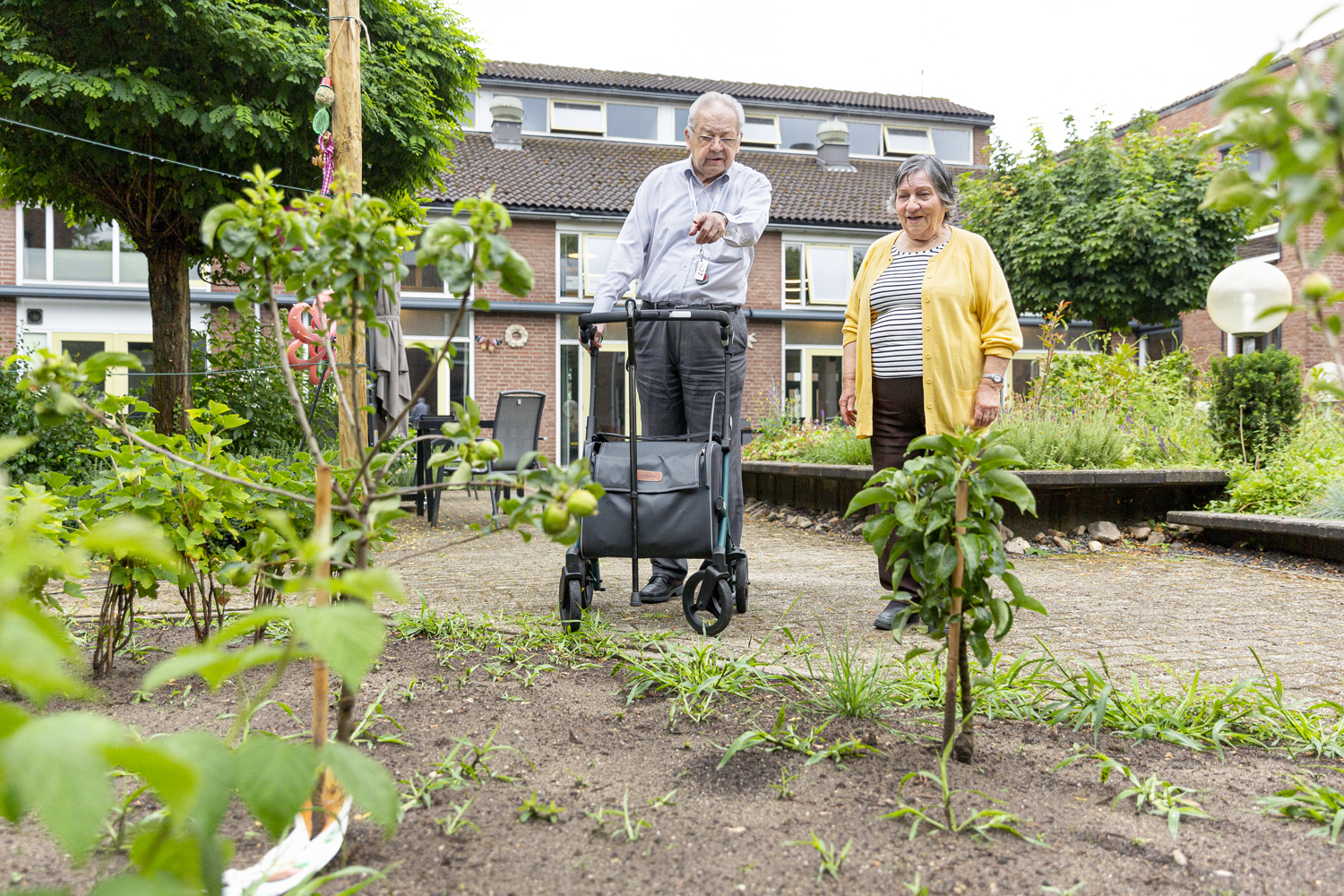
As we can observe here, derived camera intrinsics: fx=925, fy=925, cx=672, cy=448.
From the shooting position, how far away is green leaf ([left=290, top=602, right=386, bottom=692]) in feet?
2.35

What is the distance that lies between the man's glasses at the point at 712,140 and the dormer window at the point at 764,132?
21334 mm

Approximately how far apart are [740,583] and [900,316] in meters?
1.18

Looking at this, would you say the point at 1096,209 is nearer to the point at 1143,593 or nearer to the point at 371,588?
the point at 1143,593

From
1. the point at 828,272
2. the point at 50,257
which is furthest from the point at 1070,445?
the point at 50,257

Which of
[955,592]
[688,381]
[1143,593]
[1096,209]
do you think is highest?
[1096,209]

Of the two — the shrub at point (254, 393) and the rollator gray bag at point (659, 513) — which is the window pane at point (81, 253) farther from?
the rollator gray bag at point (659, 513)

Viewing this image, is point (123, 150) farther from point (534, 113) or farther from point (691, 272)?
point (534, 113)

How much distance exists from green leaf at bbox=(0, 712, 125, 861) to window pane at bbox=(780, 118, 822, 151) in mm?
25111

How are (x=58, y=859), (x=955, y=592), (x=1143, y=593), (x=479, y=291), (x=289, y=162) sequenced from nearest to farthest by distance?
(x=479, y=291) → (x=58, y=859) → (x=955, y=592) → (x=1143, y=593) → (x=289, y=162)

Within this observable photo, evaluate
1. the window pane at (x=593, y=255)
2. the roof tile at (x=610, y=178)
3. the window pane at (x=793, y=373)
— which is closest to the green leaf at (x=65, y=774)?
the roof tile at (x=610, y=178)

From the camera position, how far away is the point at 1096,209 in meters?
14.6

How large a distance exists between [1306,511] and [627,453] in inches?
182

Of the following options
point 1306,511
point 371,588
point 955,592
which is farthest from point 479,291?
point 1306,511

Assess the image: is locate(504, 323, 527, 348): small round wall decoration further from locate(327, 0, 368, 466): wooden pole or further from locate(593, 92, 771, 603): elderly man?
locate(593, 92, 771, 603): elderly man
